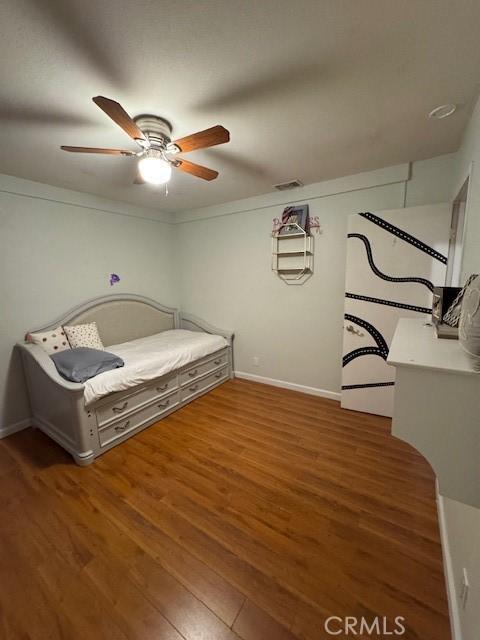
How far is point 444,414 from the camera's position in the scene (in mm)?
750

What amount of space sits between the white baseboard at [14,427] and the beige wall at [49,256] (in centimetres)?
3

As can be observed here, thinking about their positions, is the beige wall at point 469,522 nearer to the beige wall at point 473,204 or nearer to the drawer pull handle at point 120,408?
the beige wall at point 473,204

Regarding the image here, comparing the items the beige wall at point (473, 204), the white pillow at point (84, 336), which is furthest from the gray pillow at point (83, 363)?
the beige wall at point (473, 204)

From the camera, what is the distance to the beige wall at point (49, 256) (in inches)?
96.9

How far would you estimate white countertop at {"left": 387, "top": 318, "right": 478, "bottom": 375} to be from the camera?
28.9 inches

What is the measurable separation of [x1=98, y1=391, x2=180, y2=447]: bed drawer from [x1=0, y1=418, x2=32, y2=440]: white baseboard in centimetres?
112

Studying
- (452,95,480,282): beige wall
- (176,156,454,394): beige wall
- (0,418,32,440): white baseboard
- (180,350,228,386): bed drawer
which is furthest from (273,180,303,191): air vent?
(0,418,32,440): white baseboard

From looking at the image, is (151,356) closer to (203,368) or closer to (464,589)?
(203,368)

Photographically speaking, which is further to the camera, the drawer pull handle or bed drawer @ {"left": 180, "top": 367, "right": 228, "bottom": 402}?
bed drawer @ {"left": 180, "top": 367, "right": 228, "bottom": 402}

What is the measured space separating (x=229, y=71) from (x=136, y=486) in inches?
100

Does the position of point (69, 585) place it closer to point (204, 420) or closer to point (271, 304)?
point (204, 420)

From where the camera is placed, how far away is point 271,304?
10.8 ft

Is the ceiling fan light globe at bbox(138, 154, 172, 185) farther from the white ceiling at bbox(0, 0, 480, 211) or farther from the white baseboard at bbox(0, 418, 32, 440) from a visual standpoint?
the white baseboard at bbox(0, 418, 32, 440)

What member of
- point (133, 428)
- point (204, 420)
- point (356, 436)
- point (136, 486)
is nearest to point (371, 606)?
point (356, 436)
